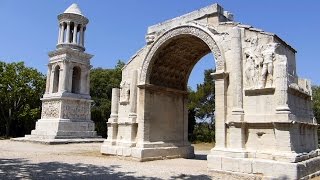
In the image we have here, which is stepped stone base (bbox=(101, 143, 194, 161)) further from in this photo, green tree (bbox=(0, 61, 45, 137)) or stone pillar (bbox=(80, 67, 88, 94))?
green tree (bbox=(0, 61, 45, 137))

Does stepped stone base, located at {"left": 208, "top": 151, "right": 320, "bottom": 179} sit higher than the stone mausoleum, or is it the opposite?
the stone mausoleum

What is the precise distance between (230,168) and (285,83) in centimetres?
332

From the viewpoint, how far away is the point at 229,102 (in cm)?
1072

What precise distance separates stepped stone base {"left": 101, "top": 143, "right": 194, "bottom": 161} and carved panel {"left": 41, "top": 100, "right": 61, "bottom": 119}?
467 inches

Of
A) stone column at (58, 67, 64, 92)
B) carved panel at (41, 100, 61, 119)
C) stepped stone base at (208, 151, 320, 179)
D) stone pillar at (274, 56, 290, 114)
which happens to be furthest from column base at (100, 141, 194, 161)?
stone column at (58, 67, 64, 92)

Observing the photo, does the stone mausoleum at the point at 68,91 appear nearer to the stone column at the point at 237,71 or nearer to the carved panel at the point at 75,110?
the carved panel at the point at 75,110

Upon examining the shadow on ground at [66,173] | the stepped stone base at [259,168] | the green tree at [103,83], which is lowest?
the shadow on ground at [66,173]

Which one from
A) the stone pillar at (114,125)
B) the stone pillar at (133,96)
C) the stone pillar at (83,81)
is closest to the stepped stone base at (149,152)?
the stone pillar at (114,125)

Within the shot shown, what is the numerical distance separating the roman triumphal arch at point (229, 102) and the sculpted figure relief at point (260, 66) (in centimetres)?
3

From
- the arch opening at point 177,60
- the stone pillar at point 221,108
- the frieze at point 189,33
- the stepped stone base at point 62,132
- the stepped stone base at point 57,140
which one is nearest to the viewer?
the stone pillar at point 221,108

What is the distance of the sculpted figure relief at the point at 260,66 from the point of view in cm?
977

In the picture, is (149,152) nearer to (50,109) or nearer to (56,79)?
(50,109)

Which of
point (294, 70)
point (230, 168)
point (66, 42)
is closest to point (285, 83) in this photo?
point (294, 70)

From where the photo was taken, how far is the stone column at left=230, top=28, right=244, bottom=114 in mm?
10297
